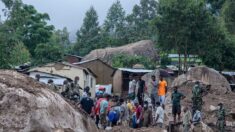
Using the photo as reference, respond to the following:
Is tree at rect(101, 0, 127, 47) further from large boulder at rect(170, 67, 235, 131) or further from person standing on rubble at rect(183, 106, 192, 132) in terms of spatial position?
person standing on rubble at rect(183, 106, 192, 132)

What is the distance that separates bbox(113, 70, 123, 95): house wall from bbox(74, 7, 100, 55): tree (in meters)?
20.0

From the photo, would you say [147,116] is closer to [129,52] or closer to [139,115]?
[139,115]

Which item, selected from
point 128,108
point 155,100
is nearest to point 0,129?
point 128,108

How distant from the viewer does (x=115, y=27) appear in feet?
222

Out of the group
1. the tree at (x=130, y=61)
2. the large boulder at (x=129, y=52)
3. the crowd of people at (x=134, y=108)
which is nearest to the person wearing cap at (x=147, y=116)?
the crowd of people at (x=134, y=108)

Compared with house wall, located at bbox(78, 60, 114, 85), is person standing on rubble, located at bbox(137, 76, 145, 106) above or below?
below

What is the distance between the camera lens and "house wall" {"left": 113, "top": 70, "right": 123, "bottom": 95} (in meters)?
37.8

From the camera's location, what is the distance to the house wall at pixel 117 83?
3775 cm

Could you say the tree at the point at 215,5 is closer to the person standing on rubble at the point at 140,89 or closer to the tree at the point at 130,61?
the tree at the point at 130,61

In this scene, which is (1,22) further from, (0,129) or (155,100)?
(0,129)

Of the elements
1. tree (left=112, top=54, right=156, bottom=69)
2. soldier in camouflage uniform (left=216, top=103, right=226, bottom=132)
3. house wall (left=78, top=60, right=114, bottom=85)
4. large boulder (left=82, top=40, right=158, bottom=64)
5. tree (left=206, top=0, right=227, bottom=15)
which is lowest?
soldier in camouflage uniform (left=216, top=103, right=226, bottom=132)

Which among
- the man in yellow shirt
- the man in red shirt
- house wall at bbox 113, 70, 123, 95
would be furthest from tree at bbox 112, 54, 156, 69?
the man in red shirt

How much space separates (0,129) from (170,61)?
3764 centimetres

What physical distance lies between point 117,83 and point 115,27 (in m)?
29.4
